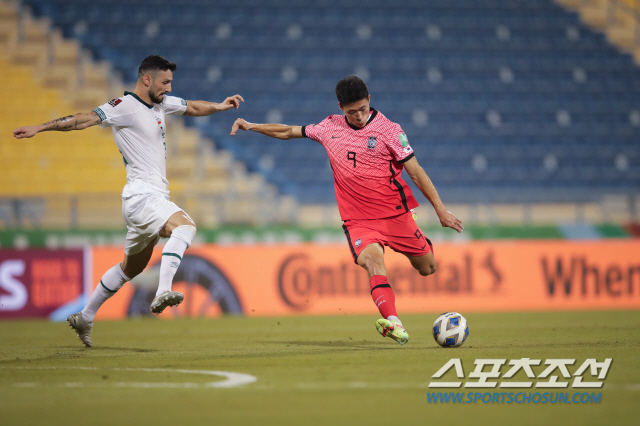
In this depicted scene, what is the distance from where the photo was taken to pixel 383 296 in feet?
21.3

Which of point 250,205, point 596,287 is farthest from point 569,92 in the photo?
point 250,205

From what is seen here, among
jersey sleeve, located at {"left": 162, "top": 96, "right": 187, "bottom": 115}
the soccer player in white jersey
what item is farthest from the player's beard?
jersey sleeve, located at {"left": 162, "top": 96, "right": 187, "bottom": 115}

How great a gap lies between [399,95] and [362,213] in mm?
14138

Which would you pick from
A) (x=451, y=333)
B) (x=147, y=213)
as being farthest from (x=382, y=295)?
(x=147, y=213)

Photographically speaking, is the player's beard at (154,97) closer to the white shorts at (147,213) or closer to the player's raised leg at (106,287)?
the white shorts at (147,213)

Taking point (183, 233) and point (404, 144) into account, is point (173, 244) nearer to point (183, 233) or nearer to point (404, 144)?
point (183, 233)

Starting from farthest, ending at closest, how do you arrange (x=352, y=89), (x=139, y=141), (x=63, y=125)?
(x=139, y=141), (x=352, y=89), (x=63, y=125)

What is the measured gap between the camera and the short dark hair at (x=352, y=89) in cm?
666

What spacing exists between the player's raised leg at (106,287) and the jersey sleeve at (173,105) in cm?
126

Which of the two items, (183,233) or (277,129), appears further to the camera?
(277,129)

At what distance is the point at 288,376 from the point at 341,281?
27.0 feet

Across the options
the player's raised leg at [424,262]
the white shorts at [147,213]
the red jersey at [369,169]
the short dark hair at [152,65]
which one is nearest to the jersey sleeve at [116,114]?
the short dark hair at [152,65]

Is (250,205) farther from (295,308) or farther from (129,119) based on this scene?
(129,119)

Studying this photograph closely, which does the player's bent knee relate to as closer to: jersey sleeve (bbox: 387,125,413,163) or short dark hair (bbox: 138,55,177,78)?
short dark hair (bbox: 138,55,177,78)
